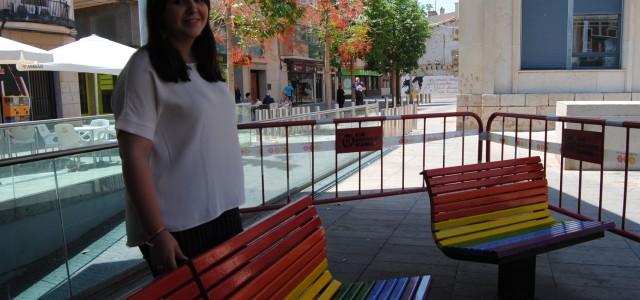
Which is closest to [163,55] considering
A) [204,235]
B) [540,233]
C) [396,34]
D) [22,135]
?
[204,235]

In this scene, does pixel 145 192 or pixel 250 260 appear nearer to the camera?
pixel 145 192

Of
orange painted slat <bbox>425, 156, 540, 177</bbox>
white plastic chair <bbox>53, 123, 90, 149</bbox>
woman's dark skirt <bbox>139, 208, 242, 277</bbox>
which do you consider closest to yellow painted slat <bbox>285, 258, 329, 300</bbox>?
woman's dark skirt <bbox>139, 208, 242, 277</bbox>

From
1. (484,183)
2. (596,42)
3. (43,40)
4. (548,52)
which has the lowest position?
(484,183)

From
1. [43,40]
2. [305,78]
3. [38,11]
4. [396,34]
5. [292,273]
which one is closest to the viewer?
[292,273]

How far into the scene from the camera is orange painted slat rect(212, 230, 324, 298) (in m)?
1.82

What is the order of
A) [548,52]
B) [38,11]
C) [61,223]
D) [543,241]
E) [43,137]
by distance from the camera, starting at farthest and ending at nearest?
[38,11] < [548,52] < [43,137] < [61,223] < [543,241]

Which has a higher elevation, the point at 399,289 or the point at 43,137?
the point at 43,137

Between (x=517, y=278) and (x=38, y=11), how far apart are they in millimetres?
21094

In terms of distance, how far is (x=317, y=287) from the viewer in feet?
8.09

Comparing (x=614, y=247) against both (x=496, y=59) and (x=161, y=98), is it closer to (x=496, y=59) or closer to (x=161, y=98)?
(x=161, y=98)

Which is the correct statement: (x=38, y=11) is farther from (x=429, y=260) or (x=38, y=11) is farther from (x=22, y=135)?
(x=429, y=260)

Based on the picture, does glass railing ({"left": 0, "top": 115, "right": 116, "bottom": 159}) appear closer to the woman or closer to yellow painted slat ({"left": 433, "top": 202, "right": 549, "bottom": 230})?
yellow painted slat ({"left": 433, "top": 202, "right": 549, "bottom": 230})

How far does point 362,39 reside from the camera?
84.4 feet

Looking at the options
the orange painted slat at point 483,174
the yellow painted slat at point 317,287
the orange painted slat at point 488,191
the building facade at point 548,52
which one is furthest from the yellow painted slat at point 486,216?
the building facade at point 548,52
